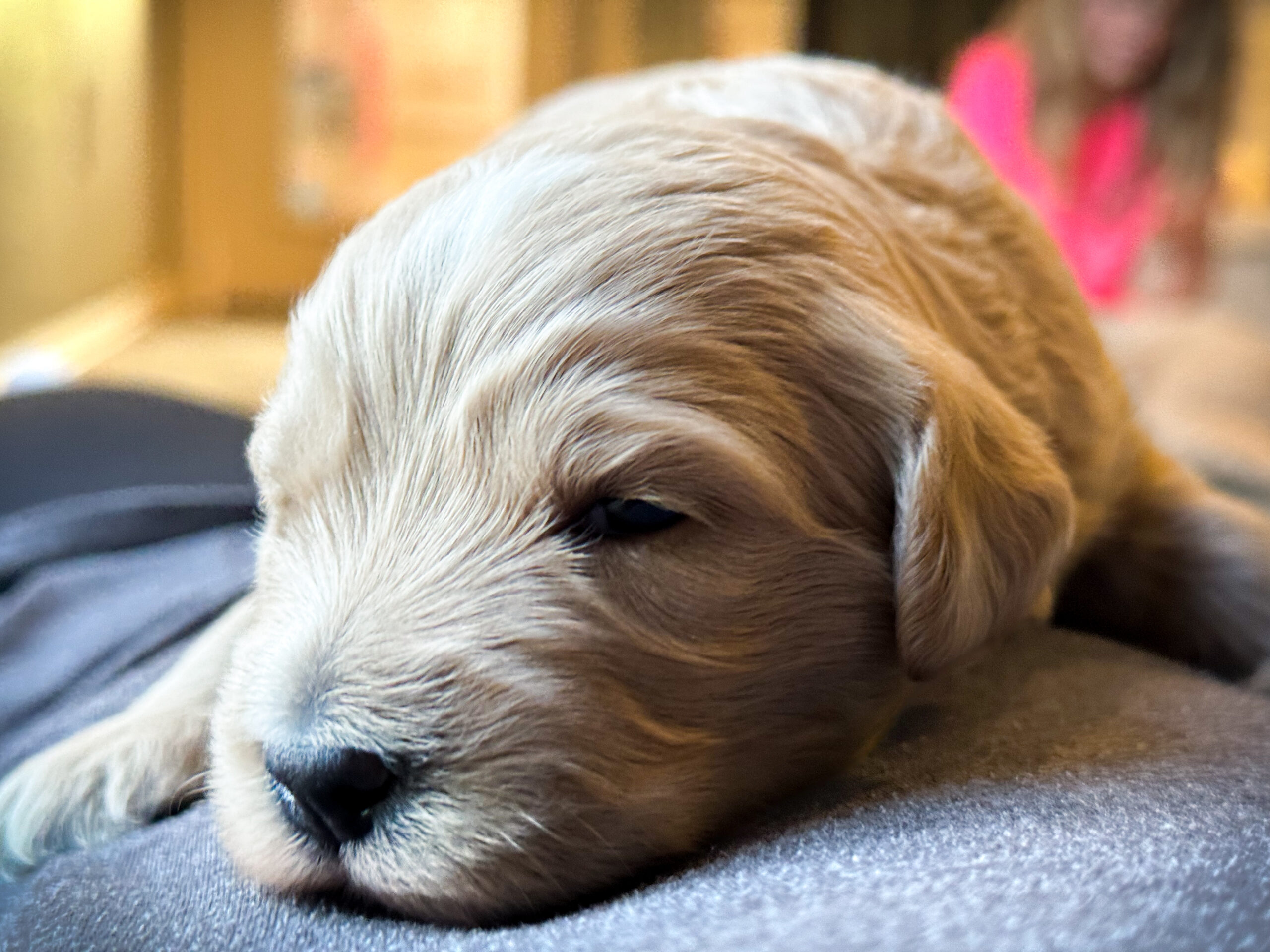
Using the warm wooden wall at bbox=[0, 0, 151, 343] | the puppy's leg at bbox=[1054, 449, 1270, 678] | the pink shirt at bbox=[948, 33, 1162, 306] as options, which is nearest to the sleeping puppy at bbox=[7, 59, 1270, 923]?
the puppy's leg at bbox=[1054, 449, 1270, 678]

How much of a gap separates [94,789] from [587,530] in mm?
794

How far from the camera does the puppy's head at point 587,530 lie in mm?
1087

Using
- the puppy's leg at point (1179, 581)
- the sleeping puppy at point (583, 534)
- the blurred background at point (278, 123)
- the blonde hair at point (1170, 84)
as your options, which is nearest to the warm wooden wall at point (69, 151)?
the blurred background at point (278, 123)

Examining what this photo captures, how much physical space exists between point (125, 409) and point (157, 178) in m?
6.72

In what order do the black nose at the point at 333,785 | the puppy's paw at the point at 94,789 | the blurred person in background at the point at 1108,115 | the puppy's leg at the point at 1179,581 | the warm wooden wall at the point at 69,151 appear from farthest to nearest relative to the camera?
1. the blurred person in background at the point at 1108,115
2. the warm wooden wall at the point at 69,151
3. the puppy's leg at the point at 1179,581
4. the puppy's paw at the point at 94,789
5. the black nose at the point at 333,785

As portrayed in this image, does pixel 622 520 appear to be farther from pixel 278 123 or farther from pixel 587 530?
pixel 278 123

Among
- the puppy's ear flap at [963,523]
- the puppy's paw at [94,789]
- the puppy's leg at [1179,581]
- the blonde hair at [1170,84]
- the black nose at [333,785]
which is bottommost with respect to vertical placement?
the puppy's paw at [94,789]

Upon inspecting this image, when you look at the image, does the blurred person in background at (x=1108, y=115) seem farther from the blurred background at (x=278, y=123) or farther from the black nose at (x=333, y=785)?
the black nose at (x=333, y=785)

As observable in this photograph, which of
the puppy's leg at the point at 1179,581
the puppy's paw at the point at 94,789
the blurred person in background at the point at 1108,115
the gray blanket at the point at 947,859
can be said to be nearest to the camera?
the gray blanket at the point at 947,859

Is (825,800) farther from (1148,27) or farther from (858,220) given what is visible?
(1148,27)

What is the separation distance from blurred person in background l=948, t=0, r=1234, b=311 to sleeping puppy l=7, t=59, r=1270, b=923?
427 centimetres

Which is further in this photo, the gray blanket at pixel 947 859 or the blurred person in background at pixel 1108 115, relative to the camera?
the blurred person in background at pixel 1108 115

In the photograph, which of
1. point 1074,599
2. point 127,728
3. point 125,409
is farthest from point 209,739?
point 1074,599

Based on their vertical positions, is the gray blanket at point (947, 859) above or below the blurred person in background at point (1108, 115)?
below
